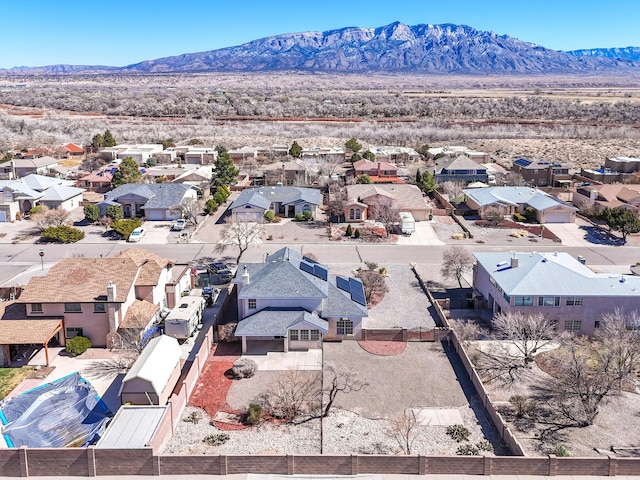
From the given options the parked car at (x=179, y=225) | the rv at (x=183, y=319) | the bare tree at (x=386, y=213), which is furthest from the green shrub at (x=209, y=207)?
the rv at (x=183, y=319)

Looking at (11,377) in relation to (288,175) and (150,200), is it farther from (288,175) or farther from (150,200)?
(288,175)

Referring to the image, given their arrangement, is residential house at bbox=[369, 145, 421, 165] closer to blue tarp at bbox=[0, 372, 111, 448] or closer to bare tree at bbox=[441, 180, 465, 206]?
bare tree at bbox=[441, 180, 465, 206]

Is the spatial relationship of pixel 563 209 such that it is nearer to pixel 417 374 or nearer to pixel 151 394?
pixel 417 374

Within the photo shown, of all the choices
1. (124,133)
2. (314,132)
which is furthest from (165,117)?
(314,132)

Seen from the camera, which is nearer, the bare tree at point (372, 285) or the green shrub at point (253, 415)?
the green shrub at point (253, 415)

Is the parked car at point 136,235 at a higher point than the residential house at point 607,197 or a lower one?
lower

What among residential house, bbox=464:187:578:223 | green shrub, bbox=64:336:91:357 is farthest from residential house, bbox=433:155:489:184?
green shrub, bbox=64:336:91:357

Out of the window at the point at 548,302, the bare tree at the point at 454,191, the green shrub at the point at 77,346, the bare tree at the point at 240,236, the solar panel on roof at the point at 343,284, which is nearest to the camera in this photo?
the green shrub at the point at 77,346

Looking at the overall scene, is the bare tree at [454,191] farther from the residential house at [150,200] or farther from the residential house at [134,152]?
→ the residential house at [134,152]
